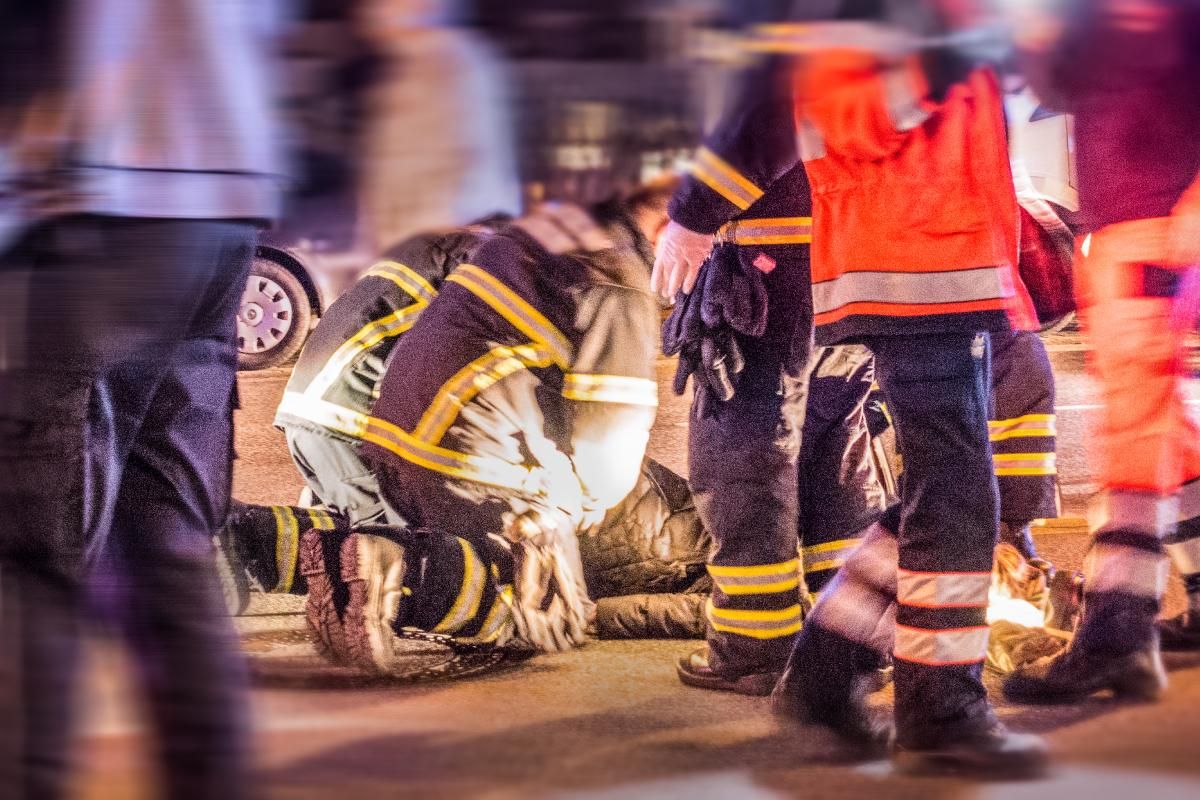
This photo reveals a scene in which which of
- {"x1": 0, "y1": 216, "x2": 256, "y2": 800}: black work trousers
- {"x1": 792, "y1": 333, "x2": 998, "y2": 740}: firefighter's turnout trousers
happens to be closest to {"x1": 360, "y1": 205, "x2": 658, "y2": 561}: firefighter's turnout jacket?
{"x1": 792, "y1": 333, "x2": 998, "y2": 740}: firefighter's turnout trousers

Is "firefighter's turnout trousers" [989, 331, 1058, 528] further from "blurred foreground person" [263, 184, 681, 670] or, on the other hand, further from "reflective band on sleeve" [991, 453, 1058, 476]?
"blurred foreground person" [263, 184, 681, 670]

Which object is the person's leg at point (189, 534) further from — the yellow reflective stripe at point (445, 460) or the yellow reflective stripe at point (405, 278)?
the yellow reflective stripe at point (405, 278)

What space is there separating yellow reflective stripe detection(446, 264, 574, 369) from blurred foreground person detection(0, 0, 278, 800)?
137 cm

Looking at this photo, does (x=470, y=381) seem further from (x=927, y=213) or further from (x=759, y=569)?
(x=927, y=213)

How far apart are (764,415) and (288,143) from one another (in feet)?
3.66

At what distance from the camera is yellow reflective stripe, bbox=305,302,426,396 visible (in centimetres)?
296

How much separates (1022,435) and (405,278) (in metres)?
A: 1.59

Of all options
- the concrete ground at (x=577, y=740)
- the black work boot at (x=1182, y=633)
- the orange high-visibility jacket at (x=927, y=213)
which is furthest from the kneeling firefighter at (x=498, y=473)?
the black work boot at (x=1182, y=633)

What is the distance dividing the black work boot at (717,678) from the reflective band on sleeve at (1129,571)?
25.8 inches

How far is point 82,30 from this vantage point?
1.28 m

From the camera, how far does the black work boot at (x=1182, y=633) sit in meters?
2.44

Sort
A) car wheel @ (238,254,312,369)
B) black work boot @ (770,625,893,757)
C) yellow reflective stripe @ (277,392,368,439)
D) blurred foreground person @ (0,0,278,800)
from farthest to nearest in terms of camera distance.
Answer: car wheel @ (238,254,312,369)
yellow reflective stripe @ (277,392,368,439)
black work boot @ (770,625,893,757)
blurred foreground person @ (0,0,278,800)

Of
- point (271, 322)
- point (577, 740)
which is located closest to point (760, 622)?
point (577, 740)

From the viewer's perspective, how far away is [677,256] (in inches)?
84.1
